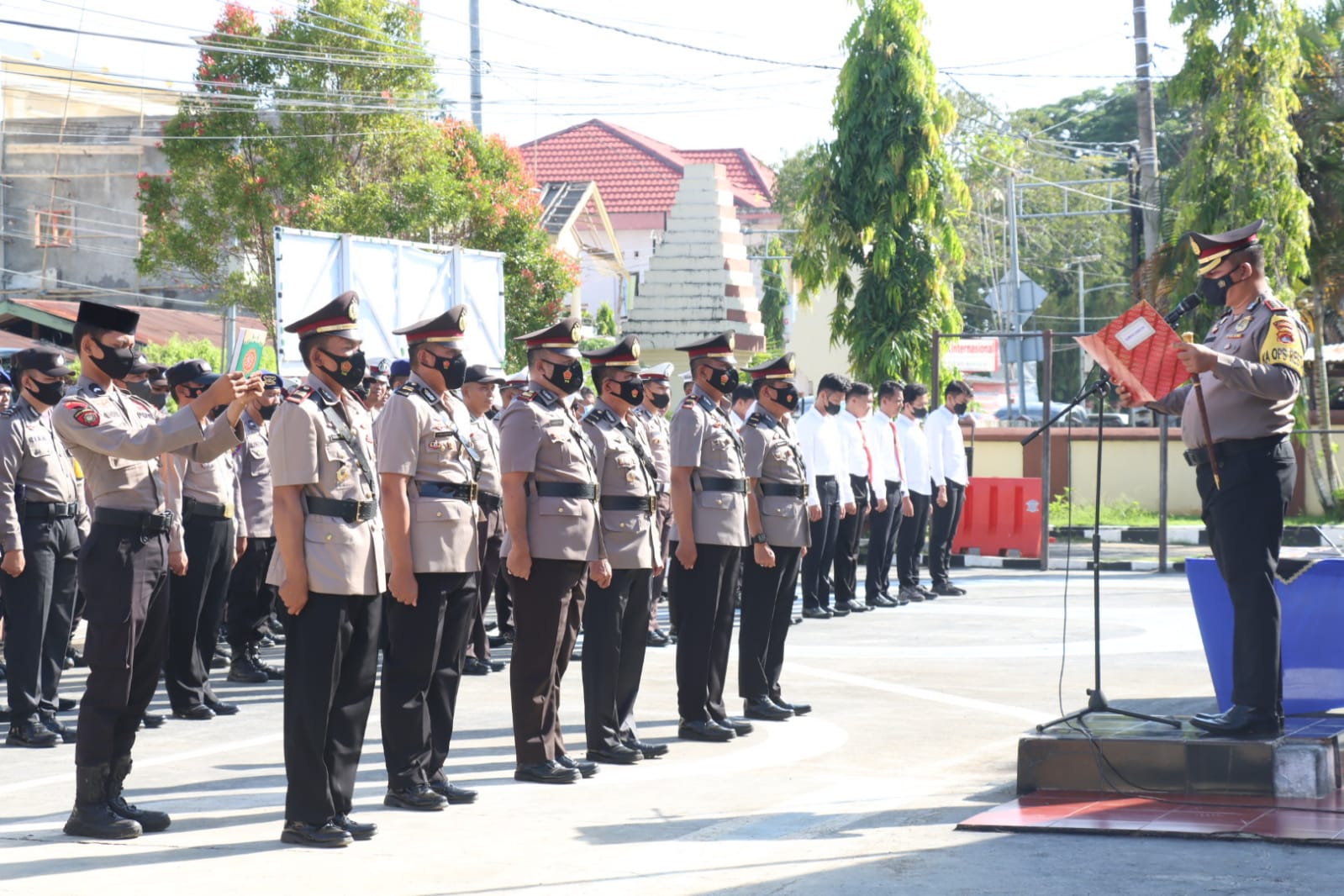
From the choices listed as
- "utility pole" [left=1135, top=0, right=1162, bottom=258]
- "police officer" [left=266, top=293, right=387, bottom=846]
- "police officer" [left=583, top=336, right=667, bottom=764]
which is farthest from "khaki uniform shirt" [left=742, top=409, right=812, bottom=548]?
"utility pole" [left=1135, top=0, right=1162, bottom=258]

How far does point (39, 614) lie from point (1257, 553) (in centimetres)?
621

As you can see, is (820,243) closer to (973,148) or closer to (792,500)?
(792,500)

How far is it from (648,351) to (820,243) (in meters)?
7.60

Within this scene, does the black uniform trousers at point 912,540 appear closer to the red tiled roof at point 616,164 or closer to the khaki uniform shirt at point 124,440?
the khaki uniform shirt at point 124,440

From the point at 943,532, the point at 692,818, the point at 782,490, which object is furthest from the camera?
the point at 943,532

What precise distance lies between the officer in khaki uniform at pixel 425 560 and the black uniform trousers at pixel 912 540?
9.59 meters

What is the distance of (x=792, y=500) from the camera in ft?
31.0

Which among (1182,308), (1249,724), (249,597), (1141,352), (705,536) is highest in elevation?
(1182,308)

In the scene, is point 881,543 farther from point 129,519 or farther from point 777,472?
point 129,519

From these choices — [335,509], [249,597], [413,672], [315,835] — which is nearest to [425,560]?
[413,672]

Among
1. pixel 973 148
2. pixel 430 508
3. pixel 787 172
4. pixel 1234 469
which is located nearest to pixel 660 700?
pixel 430 508

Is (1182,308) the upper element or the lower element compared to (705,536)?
upper

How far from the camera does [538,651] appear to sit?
755 cm

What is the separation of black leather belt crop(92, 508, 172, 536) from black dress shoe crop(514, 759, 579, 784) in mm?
2022
